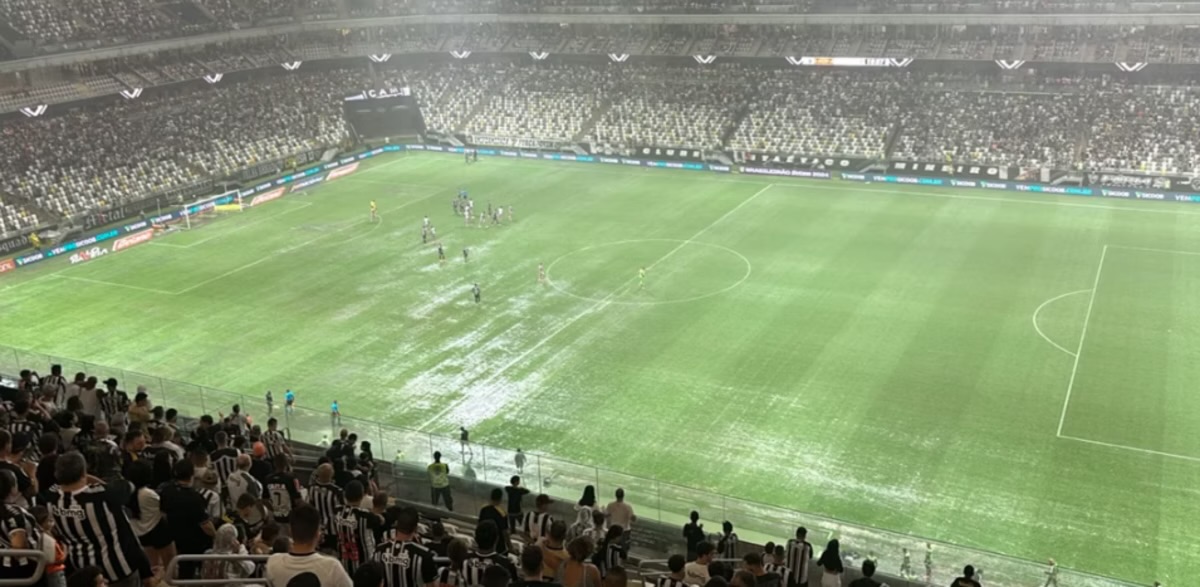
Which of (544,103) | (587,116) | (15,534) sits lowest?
(587,116)

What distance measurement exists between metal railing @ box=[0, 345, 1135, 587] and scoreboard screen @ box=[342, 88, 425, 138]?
5024 cm

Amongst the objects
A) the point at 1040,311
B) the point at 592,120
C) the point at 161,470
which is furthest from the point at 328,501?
the point at 592,120

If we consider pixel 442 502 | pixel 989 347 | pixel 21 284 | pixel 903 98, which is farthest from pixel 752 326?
pixel 903 98

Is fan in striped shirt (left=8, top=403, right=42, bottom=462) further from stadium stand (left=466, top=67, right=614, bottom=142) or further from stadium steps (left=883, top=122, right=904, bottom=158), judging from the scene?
stadium stand (left=466, top=67, right=614, bottom=142)

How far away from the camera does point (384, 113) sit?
263 feet

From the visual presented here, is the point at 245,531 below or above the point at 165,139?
above

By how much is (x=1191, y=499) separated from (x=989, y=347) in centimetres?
1067

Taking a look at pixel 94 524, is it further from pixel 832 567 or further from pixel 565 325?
pixel 565 325

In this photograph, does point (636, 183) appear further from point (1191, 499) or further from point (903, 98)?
point (1191, 499)

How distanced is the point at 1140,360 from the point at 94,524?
34.2 meters

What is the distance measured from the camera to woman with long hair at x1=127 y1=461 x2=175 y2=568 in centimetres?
1099

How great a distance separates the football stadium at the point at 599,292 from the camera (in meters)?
15.4

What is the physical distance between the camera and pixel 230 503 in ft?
47.5

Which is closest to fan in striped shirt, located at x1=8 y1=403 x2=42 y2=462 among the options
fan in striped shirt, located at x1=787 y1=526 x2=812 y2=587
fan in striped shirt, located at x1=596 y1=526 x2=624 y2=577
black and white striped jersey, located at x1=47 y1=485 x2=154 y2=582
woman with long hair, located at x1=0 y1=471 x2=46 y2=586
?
woman with long hair, located at x1=0 y1=471 x2=46 y2=586
